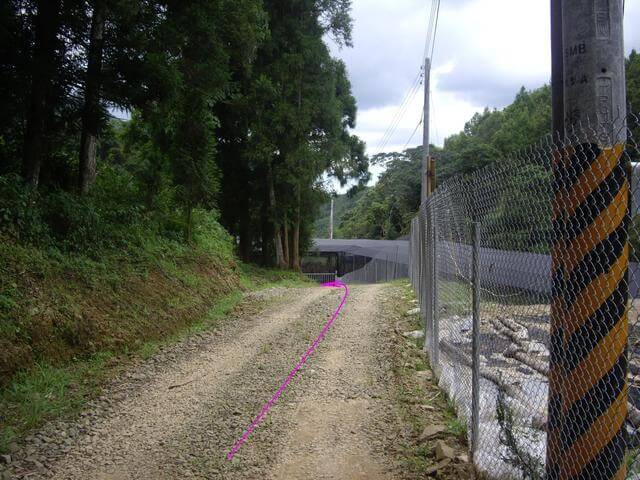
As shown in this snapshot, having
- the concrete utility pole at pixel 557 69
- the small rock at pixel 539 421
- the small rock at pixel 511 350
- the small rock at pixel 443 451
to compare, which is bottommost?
the small rock at pixel 443 451

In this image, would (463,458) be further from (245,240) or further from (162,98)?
(245,240)

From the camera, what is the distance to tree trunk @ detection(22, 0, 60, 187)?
718cm

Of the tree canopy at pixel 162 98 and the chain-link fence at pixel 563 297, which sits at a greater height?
the tree canopy at pixel 162 98

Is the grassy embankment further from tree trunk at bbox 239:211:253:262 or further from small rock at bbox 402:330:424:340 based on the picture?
tree trunk at bbox 239:211:253:262

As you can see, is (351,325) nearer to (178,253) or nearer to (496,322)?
(178,253)

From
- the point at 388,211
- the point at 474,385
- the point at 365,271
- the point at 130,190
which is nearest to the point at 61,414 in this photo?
the point at 474,385

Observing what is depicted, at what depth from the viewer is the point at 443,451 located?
145 inches

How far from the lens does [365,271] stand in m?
27.6

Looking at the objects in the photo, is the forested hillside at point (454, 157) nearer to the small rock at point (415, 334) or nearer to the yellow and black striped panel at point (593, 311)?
the small rock at point (415, 334)

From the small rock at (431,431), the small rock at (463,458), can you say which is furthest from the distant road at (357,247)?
the small rock at (463,458)

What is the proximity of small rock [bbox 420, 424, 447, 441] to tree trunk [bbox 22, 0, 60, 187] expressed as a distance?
654 centimetres

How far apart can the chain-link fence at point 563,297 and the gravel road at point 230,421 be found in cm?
109

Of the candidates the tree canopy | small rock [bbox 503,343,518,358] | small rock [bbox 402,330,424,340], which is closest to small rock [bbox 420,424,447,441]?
small rock [bbox 503,343,518,358]

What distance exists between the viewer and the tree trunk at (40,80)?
7176mm
